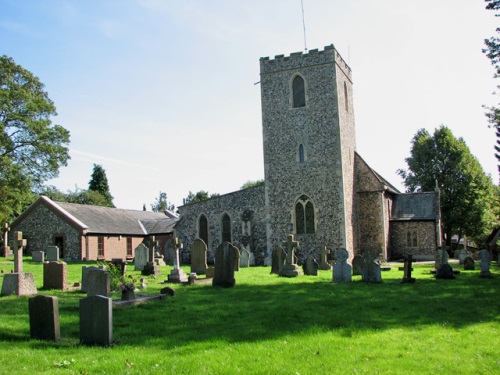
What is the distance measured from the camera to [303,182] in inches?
1096

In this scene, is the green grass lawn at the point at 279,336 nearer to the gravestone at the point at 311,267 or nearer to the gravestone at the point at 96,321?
the gravestone at the point at 96,321

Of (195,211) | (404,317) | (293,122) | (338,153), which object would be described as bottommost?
(404,317)

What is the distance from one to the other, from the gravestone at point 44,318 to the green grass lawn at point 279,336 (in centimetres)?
20

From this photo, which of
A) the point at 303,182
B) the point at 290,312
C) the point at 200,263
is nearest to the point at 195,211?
the point at 303,182

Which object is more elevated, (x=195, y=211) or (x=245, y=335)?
(x=195, y=211)

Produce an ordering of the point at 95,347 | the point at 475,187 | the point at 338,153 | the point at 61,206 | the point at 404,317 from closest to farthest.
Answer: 1. the point at 95,347
2. the point at 404,317
3. the point at 338,153
4. the point at 61,206
5. the point at 475,187

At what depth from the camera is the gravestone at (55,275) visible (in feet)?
44.7

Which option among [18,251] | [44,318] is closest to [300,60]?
[18,251]

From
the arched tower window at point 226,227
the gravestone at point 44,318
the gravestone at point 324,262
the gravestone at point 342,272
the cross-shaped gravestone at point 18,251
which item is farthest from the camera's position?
the arched tower window at point 226,227

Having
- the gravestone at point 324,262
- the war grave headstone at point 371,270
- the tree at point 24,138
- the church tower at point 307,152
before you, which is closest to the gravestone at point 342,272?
the war grave headstone at point 371,270

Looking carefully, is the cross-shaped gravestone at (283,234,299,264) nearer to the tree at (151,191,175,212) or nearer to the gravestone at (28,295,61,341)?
the gravestone at (28,295,61,341)

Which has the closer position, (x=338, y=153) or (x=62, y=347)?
(x=62, y=347)

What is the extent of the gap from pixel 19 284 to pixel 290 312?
7.17 m

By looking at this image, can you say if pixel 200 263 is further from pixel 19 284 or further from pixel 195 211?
pixel 195 211
